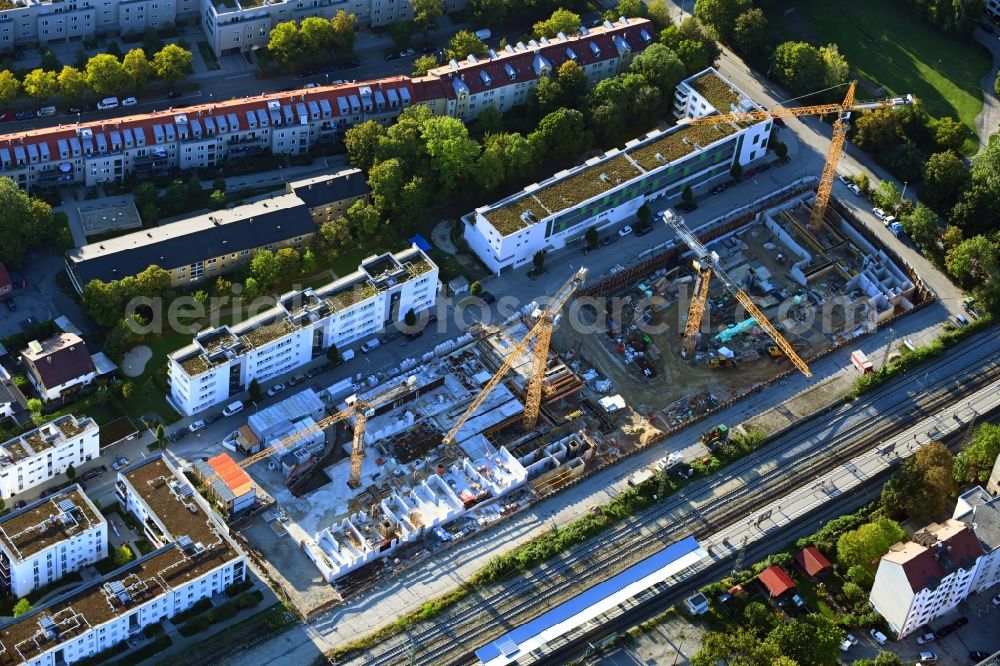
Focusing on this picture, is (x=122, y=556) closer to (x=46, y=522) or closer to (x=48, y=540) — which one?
(x=48, y=540)

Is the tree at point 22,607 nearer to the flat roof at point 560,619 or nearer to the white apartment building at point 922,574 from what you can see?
the flat roof at point 560,619

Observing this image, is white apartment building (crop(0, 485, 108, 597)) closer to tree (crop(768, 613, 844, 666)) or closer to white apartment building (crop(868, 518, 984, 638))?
tree (crop(768, 613, 844, 666))

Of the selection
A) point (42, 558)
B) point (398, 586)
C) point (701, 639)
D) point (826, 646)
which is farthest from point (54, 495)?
point (826, 646)

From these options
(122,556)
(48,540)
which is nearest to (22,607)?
(48,540)

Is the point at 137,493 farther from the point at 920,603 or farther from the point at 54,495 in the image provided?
the point at 920,603

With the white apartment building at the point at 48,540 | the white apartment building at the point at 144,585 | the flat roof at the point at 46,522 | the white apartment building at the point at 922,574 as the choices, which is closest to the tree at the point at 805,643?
the white apartment building at the point at 922,574

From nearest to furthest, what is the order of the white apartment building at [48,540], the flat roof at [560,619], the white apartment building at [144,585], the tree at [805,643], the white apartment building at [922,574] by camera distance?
1. the white apartment building at [144,585]
2. the white apartment building at [48,540]
3. the flat roof at [560,619]
4. the tree at [805,643]
5. the white apartment building at [922,574]
